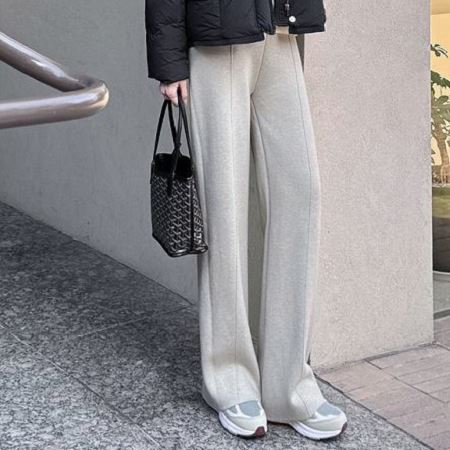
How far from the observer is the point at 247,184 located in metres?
3.39

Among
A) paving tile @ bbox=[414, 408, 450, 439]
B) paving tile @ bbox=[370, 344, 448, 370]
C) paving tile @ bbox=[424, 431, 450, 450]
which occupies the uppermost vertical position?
paving tile @ bbox=[370, 344, 448, 370]

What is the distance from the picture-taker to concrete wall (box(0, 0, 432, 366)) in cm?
387

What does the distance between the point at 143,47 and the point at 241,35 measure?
4.68 ft

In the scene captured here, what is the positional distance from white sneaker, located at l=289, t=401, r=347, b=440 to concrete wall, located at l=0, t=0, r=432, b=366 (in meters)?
0.48

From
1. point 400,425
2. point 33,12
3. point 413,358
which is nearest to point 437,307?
point 413,358

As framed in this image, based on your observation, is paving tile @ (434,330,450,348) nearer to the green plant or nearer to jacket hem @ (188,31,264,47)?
the green plant

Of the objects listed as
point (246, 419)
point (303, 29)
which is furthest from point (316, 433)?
point (303, 29)

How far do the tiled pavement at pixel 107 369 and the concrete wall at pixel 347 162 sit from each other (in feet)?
0.51

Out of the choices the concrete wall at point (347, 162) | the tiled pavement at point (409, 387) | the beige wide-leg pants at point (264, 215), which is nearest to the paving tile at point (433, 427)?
the tiled pavement at point (409, 387)

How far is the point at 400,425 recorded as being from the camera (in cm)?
362

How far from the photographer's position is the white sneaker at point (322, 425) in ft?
11.4

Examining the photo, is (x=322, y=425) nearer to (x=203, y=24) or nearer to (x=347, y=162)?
(x=347, y=162)

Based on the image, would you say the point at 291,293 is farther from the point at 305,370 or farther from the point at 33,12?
the point at 33,12

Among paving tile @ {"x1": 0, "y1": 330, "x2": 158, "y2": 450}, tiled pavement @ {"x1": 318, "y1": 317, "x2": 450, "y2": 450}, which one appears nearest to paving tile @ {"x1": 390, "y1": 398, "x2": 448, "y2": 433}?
tiled pavement @ {"x1": 318, "y1": 317, "x2": 450, "y2": 450}
